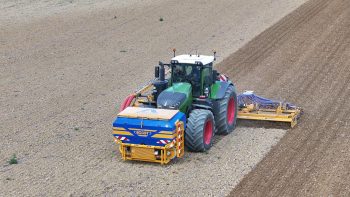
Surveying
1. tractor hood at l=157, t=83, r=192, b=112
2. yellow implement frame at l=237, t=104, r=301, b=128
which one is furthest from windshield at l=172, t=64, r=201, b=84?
yellow implement frame at l=237, t=104, r=301, b=128

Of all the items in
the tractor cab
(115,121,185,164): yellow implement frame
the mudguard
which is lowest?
(115,121,185,164): yellow implement frame

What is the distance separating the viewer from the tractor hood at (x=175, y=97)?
693 inches

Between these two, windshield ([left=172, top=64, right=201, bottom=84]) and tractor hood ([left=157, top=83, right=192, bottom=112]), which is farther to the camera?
windshield ([left=172, top=64, right=201, bottom=84])

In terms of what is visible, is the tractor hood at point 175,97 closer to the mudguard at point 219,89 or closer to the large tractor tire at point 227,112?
the mudguard at point 219,89

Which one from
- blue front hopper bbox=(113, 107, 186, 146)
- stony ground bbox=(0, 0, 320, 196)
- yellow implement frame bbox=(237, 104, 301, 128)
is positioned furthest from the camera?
yellow implement frame bbox=(237, 104, 301, 128)

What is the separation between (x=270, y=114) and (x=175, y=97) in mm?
4184

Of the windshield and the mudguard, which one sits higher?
the windshield

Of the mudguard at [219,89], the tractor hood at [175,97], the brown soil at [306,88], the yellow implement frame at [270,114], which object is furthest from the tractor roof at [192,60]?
the brown soil at [306,88]

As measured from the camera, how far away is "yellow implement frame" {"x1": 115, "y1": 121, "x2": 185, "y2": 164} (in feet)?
54.3

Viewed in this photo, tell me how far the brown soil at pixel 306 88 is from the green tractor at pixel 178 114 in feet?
6.49

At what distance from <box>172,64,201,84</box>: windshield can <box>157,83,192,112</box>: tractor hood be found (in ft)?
1.11

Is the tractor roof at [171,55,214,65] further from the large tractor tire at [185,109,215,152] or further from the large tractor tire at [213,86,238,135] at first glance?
the large tractor tire at [185,109,215,152]

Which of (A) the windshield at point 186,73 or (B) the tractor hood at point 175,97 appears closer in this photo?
(B) the tractor hood at point 175,97

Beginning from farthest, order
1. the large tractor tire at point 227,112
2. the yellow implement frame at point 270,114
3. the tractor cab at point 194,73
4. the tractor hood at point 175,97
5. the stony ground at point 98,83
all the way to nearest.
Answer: the yellow implement frame at point 270,114 < the large tractor tire at point 227,112 < the tractor cab at point 194,73 < the tractor hood at point 175,97 < the stony ground at point 98,83
